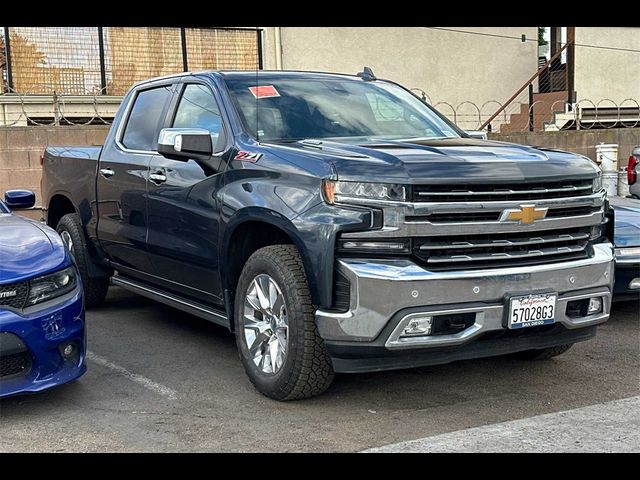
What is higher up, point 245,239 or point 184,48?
point 184,48

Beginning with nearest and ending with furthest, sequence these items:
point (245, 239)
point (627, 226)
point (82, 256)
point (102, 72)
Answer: point (245, 239)
point (627, 226)
point (82, 256)
point (102, 72)

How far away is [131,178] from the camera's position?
19.7 feet

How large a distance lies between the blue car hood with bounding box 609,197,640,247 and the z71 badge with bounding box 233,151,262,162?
127 inches

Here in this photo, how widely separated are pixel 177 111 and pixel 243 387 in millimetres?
2072

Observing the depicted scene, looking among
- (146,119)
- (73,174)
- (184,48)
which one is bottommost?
(73,174)

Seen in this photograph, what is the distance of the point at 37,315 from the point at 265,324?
1226 mm

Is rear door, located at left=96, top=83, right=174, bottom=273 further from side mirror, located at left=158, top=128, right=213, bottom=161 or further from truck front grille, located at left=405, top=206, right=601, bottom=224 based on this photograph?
truck front grille, located at left=405, top=206, right=601, bottom=224

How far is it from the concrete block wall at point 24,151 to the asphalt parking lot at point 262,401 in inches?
238

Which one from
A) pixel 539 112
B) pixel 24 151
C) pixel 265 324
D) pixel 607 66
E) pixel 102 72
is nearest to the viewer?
pixel 265 324

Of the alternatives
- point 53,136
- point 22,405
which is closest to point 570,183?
point 22,405

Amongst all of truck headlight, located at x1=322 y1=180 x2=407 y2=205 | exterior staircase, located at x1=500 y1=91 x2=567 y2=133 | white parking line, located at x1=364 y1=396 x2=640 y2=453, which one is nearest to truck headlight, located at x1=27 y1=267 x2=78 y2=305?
truck headlight, located at x1=322 y1=180 x2=407 y2=205

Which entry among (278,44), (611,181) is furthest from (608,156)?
(278,44)

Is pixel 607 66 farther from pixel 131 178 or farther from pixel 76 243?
pixel 131 178

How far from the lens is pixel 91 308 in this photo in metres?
7.32
